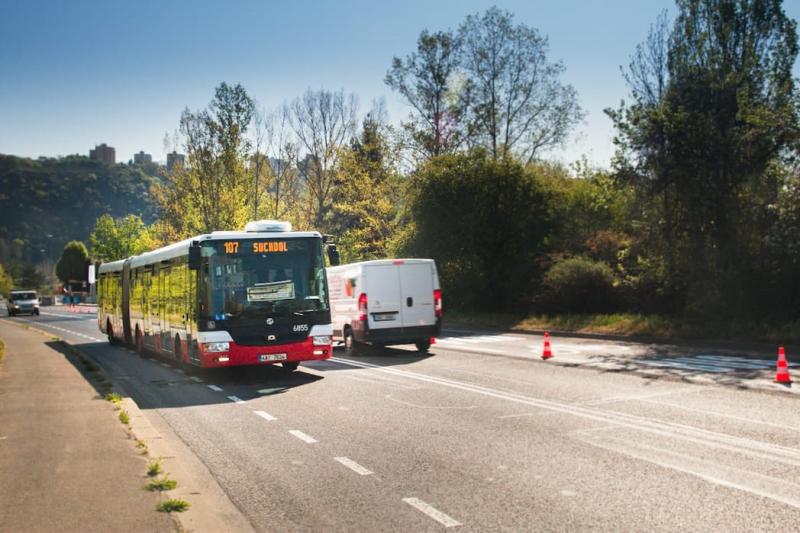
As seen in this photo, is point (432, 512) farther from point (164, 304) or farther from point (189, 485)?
point (164, 304)

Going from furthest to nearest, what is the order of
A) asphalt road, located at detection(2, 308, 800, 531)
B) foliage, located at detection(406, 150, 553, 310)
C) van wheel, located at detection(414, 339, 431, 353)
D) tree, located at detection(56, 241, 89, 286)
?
tree, located at detection(56, 241, 89, 286), foliage, located at detection(406, 150, 553, 310), van wheel, located at detection(414, 339, 431, 353), asphalt road, located at detection(2, 308, 800, 531)

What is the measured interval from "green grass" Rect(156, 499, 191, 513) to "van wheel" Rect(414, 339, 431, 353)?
15.3 meters

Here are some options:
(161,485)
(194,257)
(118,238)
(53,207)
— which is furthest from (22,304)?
(53,207)

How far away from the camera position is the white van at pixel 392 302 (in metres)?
20.4

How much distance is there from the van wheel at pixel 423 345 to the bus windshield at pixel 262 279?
5745 millimetres

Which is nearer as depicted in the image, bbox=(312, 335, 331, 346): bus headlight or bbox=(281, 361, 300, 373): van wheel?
bbox=(312, 335, 331, 346): bus headlight

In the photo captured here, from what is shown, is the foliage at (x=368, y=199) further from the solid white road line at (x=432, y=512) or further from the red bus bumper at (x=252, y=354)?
the solid white road line at (x=432, y=512)

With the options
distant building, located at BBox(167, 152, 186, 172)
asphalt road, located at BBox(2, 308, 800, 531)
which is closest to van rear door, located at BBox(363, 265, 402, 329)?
asphalt road, located at BBox(2, 308, 800, 531)

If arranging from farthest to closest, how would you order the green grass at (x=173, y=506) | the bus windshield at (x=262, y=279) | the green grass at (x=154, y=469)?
the bus windshield at (x=262, y=279), the green grass at (x=154, y=469), the green grass at (x=173, y=506)

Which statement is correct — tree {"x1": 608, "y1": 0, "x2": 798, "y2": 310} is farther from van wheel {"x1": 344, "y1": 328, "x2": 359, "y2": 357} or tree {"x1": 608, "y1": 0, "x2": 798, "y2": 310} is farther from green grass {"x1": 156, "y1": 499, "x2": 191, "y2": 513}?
green grass {"x1": 156, "y1": 499, "x2": 191, "y2": 513}

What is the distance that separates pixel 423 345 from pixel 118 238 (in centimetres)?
9859

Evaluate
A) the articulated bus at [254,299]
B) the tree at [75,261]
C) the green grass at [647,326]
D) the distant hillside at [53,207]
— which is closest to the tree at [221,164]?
the green grass at [647,326]

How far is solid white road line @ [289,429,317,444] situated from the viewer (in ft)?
30.7

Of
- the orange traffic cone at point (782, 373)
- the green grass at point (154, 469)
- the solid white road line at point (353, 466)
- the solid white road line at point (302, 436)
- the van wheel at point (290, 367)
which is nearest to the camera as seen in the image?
the green grass at point (154, 469)
